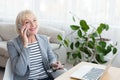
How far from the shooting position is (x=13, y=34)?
3824 mm

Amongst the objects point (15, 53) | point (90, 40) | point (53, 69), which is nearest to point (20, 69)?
point (15, 53)

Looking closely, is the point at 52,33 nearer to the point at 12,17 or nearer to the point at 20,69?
the point at 12,17

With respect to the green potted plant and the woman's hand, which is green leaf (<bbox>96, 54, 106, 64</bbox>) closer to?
the green potted plant

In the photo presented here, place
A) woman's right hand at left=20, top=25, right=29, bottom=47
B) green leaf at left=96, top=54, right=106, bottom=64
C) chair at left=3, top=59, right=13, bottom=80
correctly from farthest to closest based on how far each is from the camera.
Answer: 1. green leaf at left=96, top=54, right=106, bottom=64
2. woman's right hand at left=20, top=25, right=29, bottom=47
3. chair at left=3, top=59, right=13, bottom=80

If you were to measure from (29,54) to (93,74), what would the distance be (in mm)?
591

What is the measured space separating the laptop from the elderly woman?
271 mm

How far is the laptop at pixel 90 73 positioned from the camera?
55.0 inches

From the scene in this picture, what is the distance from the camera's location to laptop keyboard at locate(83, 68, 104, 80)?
1.39m

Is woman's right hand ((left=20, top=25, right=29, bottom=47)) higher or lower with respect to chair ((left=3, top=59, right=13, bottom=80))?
higher

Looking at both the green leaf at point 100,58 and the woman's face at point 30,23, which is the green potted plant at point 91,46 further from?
the woman's face at point 30,23

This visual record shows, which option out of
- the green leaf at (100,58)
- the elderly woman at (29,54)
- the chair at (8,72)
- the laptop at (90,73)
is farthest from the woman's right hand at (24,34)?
the green leaf at (100,58)

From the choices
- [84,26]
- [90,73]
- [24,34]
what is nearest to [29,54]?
[24,34]

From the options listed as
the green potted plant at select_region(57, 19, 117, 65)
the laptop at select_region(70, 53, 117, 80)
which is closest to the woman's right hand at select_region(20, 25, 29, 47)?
the laptop at select_region(70, 53, 117, 80)

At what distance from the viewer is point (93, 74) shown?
1449 mm
